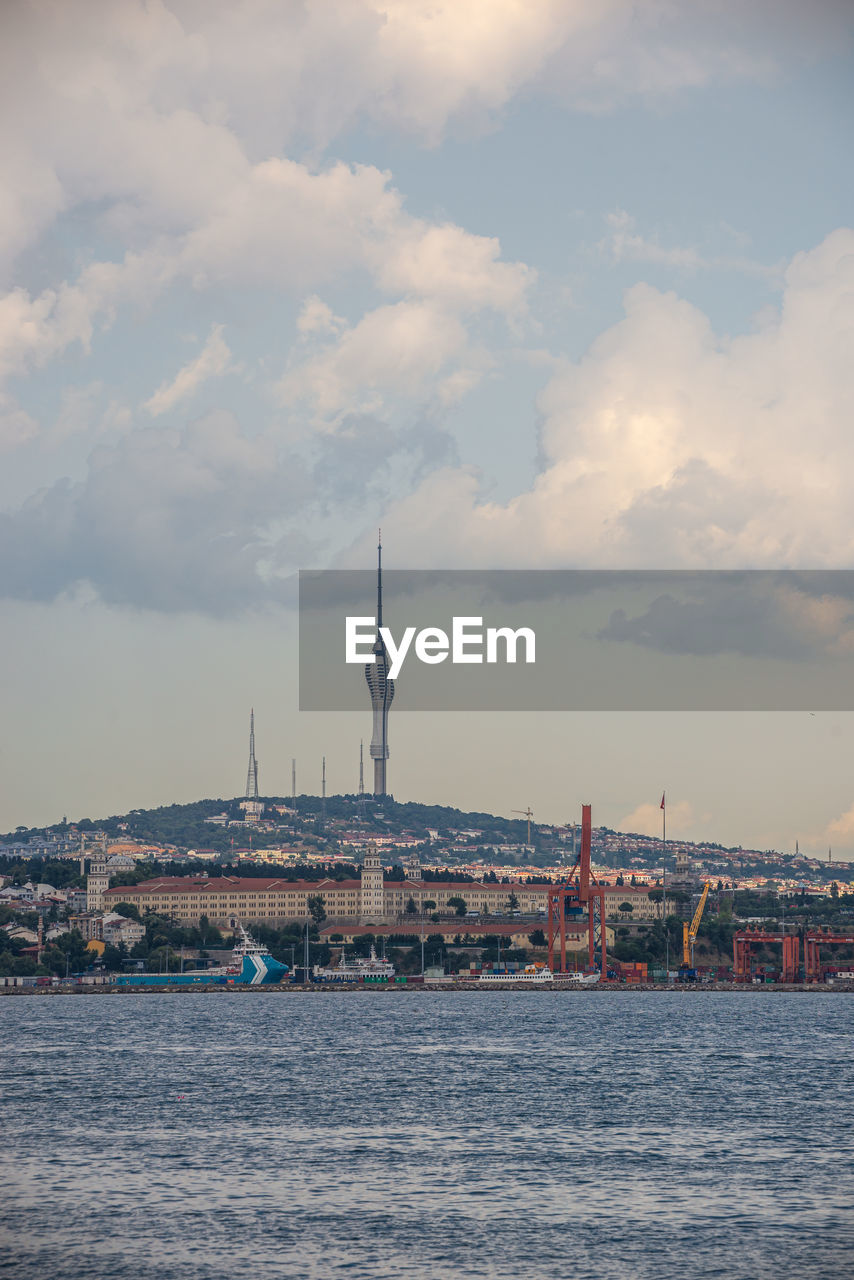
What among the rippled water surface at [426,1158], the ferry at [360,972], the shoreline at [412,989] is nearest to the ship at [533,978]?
the shoreline at [412,989]

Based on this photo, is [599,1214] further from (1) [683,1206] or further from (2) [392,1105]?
(2) [392,1105]

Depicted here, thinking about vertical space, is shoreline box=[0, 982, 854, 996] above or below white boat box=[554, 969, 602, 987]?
below

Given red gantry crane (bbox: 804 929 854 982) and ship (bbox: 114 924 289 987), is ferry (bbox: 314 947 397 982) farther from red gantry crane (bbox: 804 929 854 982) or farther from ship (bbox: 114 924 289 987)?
red gantry crane (bbox: 804 929 854 982)

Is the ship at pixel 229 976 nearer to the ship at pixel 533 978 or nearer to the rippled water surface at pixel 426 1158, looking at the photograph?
the ship at pixel 533 978

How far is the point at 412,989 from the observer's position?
158750 mm

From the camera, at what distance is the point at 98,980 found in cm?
16425

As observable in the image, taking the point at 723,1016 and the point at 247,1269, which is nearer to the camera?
the point at 247,1269

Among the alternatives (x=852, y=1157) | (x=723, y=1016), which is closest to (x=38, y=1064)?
(x=852, y=1157)

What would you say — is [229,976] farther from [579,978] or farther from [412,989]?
[579,978]

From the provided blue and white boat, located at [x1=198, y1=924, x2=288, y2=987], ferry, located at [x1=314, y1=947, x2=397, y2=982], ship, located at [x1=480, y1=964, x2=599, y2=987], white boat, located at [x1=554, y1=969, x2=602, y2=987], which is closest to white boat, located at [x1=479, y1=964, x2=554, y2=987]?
ship, located at [x1=480, y1=964, x2=599, y2=987]

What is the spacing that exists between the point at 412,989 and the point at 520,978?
36.9 feet

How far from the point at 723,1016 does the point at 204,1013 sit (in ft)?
114

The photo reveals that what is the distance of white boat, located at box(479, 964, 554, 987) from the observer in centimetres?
15825

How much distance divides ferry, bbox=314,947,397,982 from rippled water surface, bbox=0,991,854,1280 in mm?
78243
